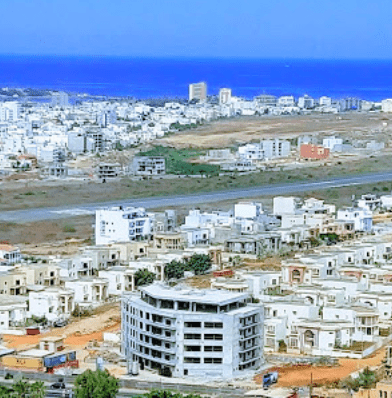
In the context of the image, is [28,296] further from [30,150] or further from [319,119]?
[319,119]

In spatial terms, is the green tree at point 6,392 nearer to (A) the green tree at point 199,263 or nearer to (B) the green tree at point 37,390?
(B) the green tree at point 37,390

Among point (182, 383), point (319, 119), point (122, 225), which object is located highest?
point (319, 119)

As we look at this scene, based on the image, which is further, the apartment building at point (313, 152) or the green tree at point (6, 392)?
the apartment building at point (313, 152)

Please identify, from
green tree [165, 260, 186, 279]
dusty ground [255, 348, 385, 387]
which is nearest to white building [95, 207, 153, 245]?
green tree [165, 260, 186, 279]

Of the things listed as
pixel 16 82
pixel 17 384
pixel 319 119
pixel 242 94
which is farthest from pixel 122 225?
pixel 16 82

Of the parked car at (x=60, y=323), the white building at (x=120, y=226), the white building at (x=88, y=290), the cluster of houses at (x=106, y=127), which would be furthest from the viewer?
the cluster of houses at (x=106, y=127)

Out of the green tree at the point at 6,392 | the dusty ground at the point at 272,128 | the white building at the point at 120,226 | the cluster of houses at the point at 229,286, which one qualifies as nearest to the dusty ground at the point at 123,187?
the cluster of houses at the point at 229,286

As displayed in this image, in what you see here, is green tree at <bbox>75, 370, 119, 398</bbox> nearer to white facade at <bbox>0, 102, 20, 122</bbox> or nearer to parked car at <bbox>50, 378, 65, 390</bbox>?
parked car at <bbox>50, 378, 65, 390</bbox>
